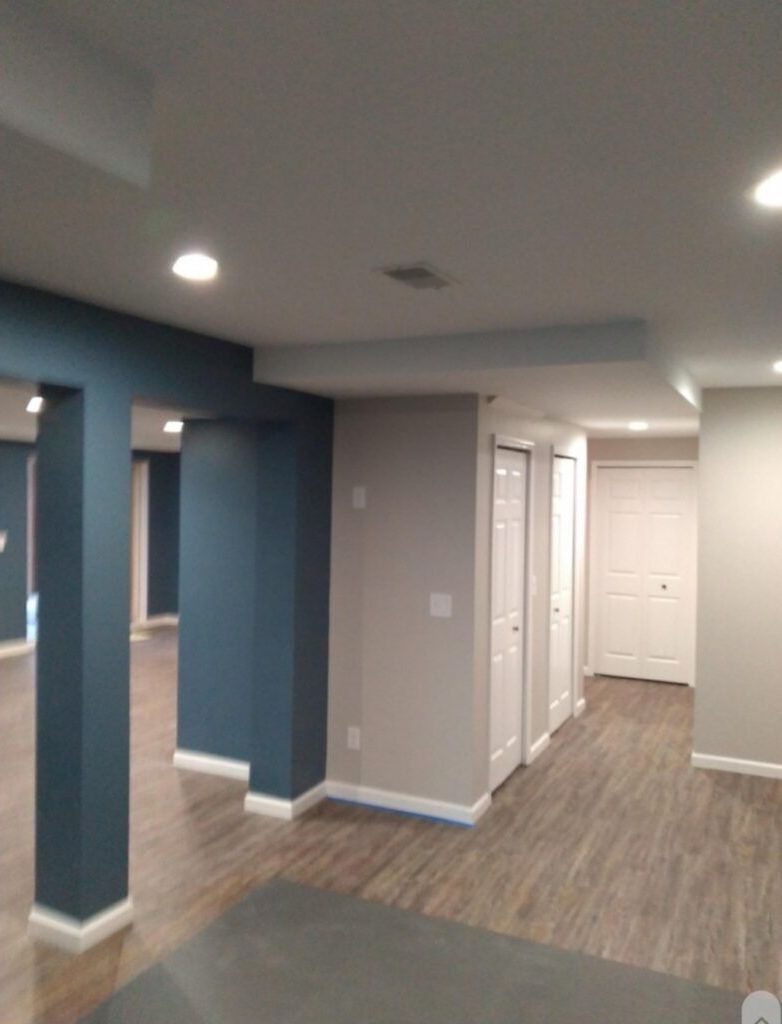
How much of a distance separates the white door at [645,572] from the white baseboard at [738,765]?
226cm

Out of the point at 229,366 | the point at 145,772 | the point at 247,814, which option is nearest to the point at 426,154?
the point at 229,366

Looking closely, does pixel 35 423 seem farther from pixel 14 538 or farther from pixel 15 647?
pixel 15 647

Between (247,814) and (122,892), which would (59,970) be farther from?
(247,814)

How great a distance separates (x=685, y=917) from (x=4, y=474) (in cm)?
723

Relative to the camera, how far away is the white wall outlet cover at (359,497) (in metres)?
4.57

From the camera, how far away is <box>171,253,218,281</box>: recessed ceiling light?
2459 millimetres

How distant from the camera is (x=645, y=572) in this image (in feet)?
24.8

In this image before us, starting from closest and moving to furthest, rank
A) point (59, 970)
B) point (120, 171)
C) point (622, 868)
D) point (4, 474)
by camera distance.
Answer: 1. point (120, 171)
2. point (59, 970)
3. point (622, 868)
4. point (4, 474)

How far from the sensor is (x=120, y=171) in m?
1.54

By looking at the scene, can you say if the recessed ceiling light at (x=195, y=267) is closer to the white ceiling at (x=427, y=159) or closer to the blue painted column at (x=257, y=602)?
the white ceiling at (x=427, y=159)

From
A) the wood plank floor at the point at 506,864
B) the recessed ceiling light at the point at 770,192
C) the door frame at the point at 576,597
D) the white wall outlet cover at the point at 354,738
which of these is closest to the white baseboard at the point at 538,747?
the wood plank floor at the point at 506,864

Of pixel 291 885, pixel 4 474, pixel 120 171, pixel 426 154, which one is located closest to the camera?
pixel 120 171

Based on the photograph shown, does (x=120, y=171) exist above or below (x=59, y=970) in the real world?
above

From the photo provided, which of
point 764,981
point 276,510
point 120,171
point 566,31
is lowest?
point 764,981
